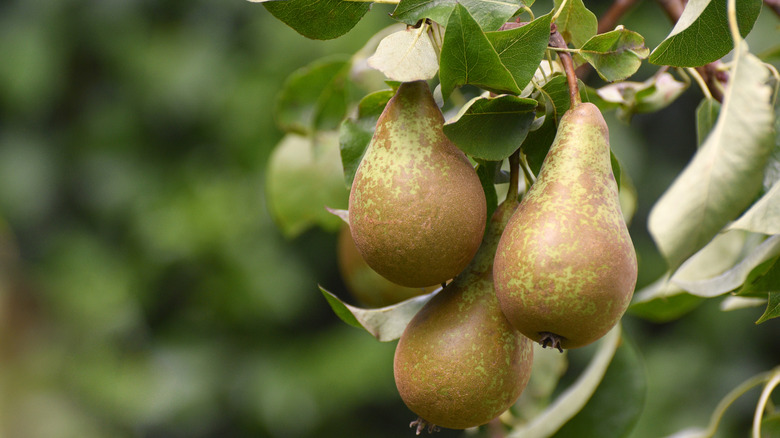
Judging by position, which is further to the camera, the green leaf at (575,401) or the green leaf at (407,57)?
the green leaf at (575,401)

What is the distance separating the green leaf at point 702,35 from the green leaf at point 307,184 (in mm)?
387

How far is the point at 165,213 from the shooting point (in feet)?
4.50

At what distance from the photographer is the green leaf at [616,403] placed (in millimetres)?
577

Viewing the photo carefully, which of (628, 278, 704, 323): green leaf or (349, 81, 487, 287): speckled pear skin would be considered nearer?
(349, 81, 487, 287): speckled pear skin

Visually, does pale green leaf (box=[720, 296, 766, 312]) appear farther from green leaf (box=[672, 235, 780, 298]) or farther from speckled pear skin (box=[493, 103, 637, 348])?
speckled pear skin (box=[493, 103, 637, 348])

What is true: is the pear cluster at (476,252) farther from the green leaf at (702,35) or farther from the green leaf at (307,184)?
the green leaf at (307,184)

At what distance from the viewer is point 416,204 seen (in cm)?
32

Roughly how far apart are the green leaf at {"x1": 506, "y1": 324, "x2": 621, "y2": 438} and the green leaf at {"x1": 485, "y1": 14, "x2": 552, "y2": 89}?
295 mm

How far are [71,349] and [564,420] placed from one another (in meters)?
1.22

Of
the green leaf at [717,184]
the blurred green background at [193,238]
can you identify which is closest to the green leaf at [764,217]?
the green leaf at [717,184]

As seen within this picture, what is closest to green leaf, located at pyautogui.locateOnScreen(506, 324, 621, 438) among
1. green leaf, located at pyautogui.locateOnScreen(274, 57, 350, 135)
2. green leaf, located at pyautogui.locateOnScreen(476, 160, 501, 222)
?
green leaf, located at pyautogui.locateOnScreen(476, 160, 501, 222)

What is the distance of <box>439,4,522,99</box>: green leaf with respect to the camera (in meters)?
0.31

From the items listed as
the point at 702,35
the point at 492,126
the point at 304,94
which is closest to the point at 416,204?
the point at 492,126

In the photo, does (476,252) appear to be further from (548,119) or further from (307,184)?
(307,184)
